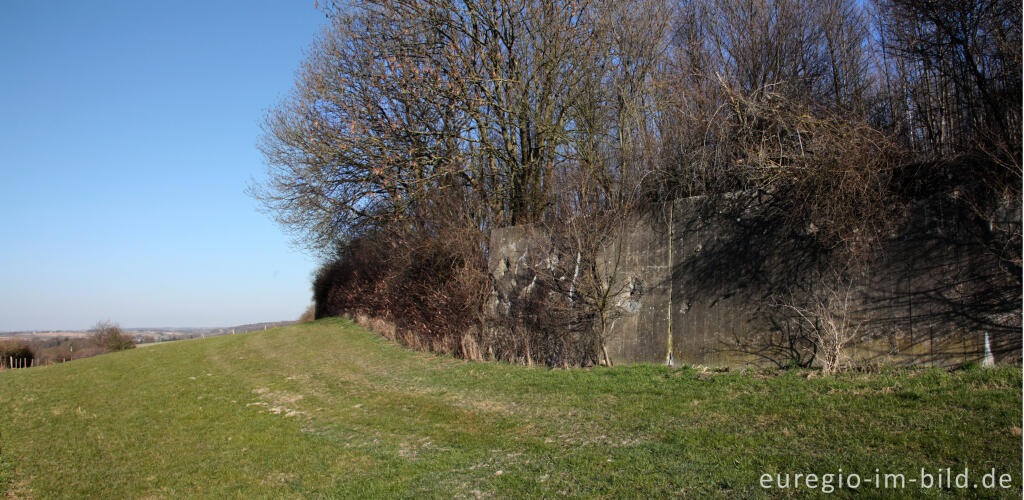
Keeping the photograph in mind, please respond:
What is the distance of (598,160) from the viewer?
1248cm

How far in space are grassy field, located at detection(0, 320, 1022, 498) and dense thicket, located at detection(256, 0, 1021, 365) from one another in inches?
81.0

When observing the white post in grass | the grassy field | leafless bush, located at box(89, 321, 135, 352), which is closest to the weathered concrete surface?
the white post in grass

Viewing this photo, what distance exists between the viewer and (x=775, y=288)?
825 cm

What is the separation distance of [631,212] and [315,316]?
81.0ft

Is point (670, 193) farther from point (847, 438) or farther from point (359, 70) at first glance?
point (359, 70)

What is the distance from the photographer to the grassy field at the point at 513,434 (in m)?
4.64

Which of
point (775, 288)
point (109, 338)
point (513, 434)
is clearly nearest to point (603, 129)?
point (775, 288)

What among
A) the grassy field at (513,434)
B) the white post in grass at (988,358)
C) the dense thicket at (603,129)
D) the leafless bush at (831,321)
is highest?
the dense thicket at (603,129)

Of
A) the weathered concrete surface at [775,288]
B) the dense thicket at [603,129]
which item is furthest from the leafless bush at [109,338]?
the weathered concrete surface at [775,288]

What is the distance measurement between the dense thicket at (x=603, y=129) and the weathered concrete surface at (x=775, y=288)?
30 centimetres

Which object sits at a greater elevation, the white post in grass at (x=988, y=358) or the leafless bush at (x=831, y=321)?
the leafless bush at (x=831, y=321)

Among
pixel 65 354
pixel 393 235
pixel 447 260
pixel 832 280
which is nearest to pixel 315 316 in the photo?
pixel 65 354

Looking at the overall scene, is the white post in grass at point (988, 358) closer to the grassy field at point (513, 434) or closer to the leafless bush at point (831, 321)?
the grassy field at point (513, 434)

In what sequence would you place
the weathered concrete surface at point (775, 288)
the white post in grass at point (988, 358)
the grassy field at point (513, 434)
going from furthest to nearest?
the weathered concrete surface at point (775, 288) → the white post in grass at point (988, 358) → the grassy field at point (513, 434)
